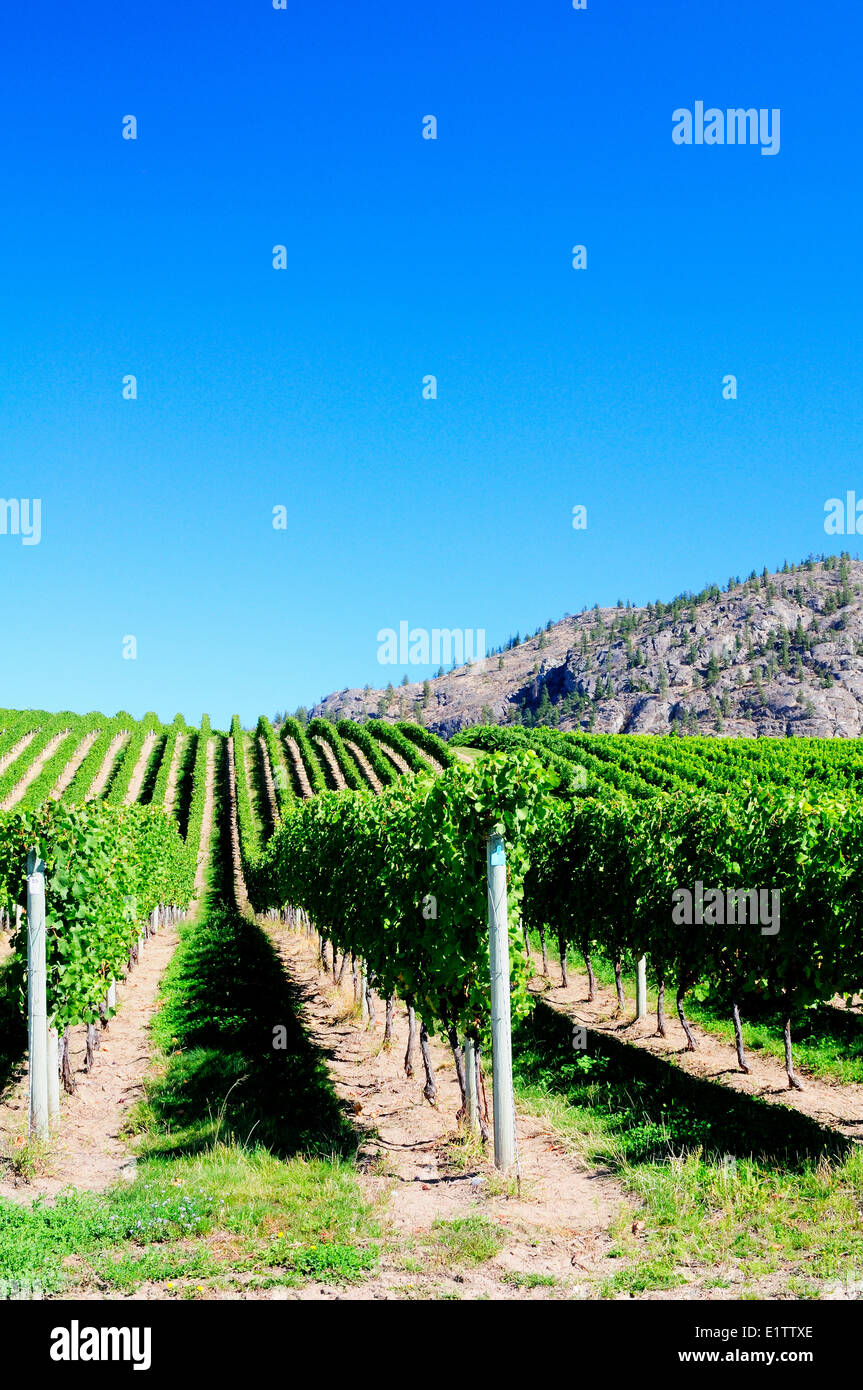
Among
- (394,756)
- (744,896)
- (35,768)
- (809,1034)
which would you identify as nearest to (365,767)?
(394,756)

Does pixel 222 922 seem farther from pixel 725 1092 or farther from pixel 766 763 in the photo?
pixel 766 763

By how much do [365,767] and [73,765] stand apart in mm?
26660

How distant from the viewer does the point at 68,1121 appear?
12.5 metres

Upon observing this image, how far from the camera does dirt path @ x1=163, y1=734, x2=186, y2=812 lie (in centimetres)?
7867

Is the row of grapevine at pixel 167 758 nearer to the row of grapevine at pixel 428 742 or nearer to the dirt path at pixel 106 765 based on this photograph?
the dirt path at pixel 106 765

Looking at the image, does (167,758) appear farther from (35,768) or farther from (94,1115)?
(94,1115)

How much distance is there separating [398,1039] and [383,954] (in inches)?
213

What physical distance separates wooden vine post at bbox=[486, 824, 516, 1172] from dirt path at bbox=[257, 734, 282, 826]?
57.1 m

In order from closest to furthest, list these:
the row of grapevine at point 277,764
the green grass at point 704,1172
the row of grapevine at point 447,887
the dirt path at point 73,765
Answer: the green grass at point 704,1172 → the row of grapevine at point 447,887 → the dirt path at point 73,765 → the row of grapevine at point 277,764

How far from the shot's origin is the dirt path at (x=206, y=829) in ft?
201

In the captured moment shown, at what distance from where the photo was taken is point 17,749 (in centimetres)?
8419

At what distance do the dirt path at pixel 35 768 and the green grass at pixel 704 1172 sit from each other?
2452 inches
